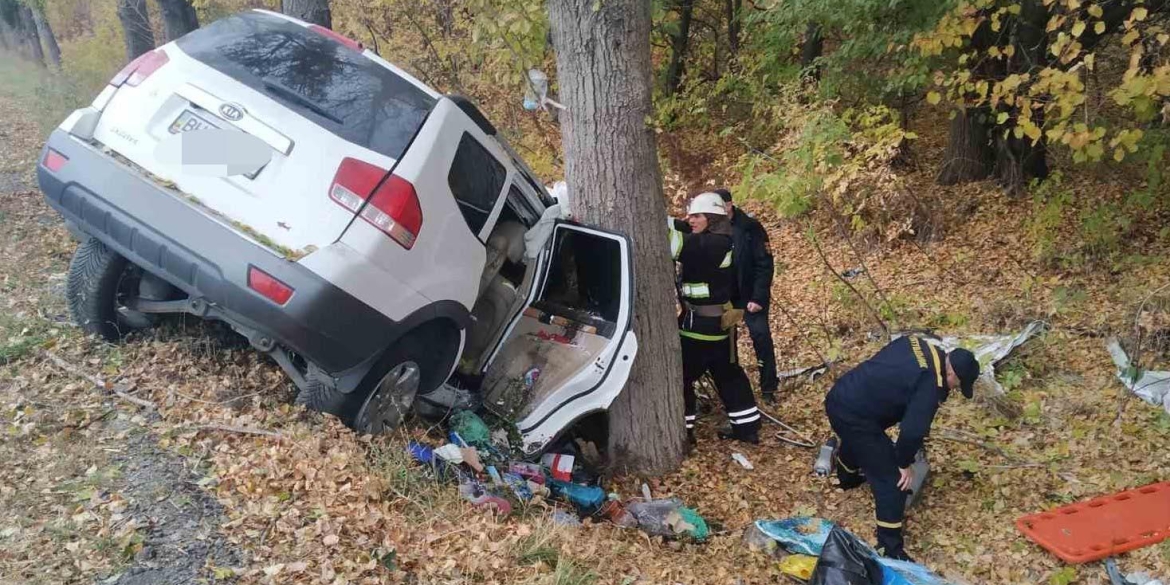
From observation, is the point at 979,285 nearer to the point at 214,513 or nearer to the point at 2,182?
the point at 214,513

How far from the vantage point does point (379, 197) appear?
12.1 feet

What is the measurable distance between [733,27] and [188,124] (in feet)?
31.7

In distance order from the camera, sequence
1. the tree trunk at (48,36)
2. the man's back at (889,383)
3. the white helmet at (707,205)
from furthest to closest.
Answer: the tree trunk at (48,36)
the white helmet at (707,205)
the man's back at (889,383)

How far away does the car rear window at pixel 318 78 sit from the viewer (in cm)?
394

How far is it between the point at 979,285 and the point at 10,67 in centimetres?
2484

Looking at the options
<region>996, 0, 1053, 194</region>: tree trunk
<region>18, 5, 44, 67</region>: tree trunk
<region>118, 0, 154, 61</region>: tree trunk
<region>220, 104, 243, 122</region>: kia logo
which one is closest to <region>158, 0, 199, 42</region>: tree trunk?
<region>118, 0, 154, 61</region>: tree trunk

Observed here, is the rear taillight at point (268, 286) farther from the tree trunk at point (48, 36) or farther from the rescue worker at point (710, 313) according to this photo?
the tree trunk at point (48, 36)

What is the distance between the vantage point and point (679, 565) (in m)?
4.00

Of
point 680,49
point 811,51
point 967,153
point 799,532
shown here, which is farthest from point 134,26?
point 799,532

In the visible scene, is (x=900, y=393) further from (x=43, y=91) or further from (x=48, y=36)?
(x=48, y=36)

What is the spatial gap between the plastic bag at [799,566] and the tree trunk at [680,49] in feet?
31.0

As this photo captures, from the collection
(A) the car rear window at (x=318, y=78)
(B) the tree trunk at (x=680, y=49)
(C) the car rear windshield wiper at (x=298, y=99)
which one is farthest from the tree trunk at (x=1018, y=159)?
(C) the car rear windshield wiper at (x=298, y=99)

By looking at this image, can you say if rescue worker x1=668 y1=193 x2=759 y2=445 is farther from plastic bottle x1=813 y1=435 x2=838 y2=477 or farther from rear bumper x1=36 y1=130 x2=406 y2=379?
rear bumper x1=36 y1=130 x2=406 y2=379

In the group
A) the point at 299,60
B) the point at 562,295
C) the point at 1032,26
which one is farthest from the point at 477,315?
the point at 1032,26
